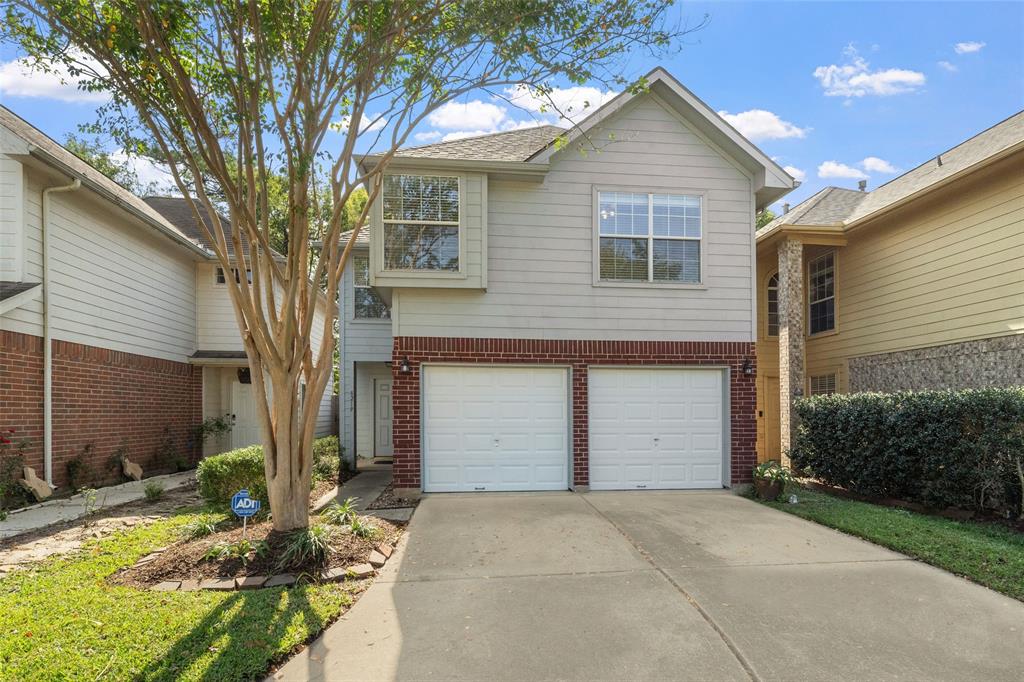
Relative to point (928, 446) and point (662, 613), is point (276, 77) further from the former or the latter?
point (928, 446)

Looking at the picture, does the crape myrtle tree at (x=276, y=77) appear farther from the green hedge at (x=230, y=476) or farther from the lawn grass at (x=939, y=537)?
the lawn grass at (x=939, y=537)

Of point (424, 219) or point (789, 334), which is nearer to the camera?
point (424, 219)

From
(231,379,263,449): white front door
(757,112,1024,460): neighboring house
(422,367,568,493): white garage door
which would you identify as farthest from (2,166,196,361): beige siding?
(757,112,1024,460): neighboring house

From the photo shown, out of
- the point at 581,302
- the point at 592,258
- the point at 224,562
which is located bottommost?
the point at 224,562

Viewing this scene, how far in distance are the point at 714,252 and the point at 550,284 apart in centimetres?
292

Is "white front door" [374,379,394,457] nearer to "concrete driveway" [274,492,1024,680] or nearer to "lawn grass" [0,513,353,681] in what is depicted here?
"concrete driveway" [274,492,1024,680]

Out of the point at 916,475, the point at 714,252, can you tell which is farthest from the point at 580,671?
the point at 714,252

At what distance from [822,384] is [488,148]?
9433 mm

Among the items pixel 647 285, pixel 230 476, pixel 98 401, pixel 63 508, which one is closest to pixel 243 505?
pixel 230 476

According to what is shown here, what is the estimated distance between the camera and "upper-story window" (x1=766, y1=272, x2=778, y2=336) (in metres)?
12.9

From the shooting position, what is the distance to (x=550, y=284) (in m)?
8.77

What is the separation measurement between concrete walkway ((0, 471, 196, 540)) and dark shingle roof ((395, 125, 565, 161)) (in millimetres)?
6709

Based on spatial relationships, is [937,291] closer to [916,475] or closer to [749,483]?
[916,475]

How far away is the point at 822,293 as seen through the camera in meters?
12.4
